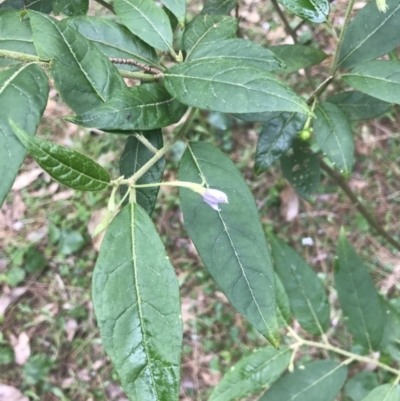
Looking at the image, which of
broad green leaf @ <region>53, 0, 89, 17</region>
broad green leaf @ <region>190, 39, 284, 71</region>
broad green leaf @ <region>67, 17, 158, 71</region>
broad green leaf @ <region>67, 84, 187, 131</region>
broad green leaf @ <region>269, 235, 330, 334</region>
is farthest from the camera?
broad green leaf @ <region>269, 235, 330, 334</region>

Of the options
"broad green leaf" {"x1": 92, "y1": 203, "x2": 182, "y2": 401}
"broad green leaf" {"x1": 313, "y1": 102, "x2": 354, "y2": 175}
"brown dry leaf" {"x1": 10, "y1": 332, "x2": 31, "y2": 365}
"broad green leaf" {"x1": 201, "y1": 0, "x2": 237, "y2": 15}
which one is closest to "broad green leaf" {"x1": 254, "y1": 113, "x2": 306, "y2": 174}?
"broad green leaf" {"x1": 313, "y1": 102, "x2": 354, "y2": 175}

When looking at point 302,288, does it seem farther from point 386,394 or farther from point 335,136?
point 335,136

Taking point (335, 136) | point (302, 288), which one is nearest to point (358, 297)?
point (302, 288)

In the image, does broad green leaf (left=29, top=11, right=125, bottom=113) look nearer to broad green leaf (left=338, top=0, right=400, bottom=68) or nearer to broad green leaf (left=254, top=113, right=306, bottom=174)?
broad green leaf (left=254, top=113, right=306, bottom=174)

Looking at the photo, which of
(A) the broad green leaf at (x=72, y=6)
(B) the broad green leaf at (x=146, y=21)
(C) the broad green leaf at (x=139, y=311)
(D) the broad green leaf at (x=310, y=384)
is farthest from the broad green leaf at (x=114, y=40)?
(D) the broad green leaf at (x=310, y=384)

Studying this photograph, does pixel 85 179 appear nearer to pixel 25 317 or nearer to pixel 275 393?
pixel 275 393

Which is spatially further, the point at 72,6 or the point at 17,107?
the point at 72,6

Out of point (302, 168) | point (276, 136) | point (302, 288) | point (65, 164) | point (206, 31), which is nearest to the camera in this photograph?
point (65, 164)

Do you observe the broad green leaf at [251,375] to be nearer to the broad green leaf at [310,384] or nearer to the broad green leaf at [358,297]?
the broad green leaf at [310,384]
